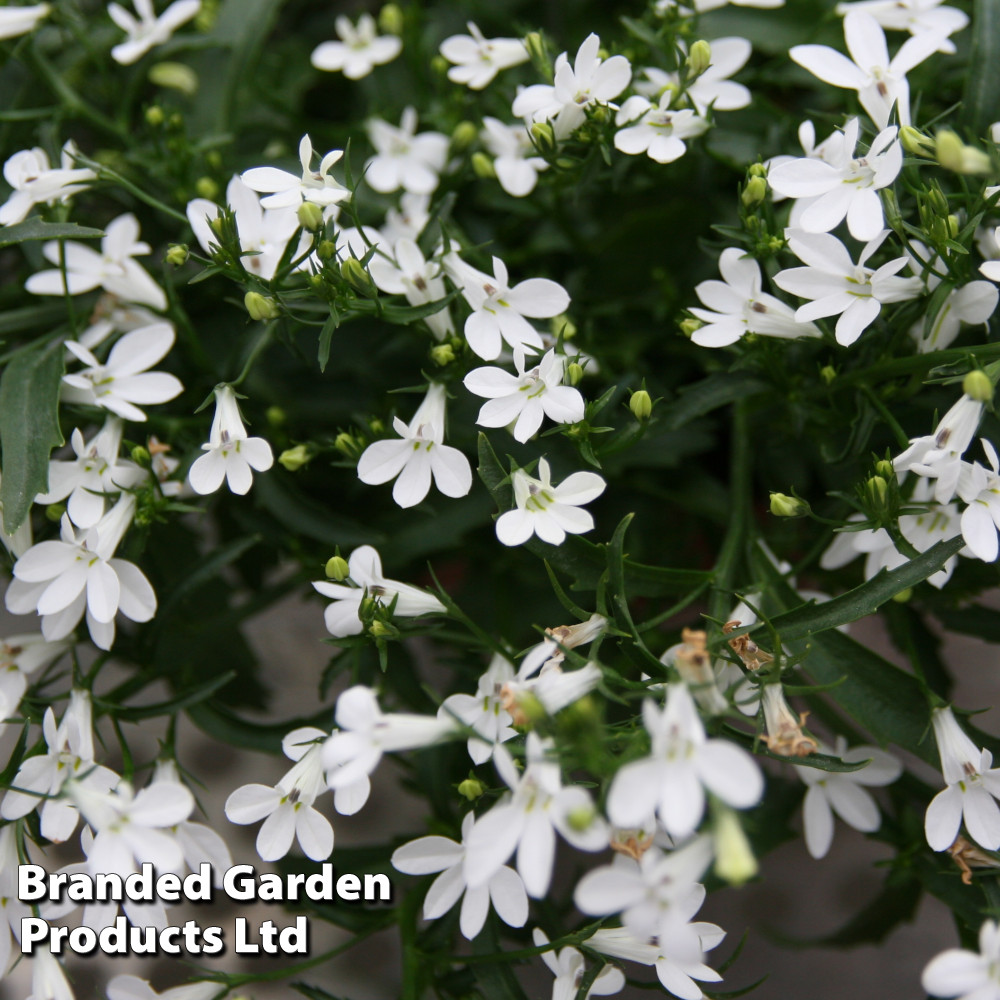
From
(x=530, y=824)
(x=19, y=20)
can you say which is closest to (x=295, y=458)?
(x=530, y=824)

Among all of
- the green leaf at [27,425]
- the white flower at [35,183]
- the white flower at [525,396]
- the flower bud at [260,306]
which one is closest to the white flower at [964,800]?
the white flower at [525,396]

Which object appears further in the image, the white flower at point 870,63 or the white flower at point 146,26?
the white flower at point 146,26

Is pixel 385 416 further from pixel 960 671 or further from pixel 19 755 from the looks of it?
pixel 960 671

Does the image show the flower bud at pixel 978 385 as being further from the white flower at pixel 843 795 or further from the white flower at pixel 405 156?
the white flower at pixel 405 156

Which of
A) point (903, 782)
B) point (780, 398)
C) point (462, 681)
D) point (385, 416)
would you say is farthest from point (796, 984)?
point (385, 416)

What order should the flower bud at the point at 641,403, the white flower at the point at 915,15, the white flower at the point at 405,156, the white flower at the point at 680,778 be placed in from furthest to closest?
the white flower at the point at 405,156 → the white flower at the point at 915,15 → the flower bud at the point at 641,403 → the white flower at the point at 680,778

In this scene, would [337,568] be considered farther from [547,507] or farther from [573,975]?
[573,975]

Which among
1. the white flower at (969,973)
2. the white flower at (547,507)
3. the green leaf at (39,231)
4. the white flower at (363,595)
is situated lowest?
the white flower at (969,973)
